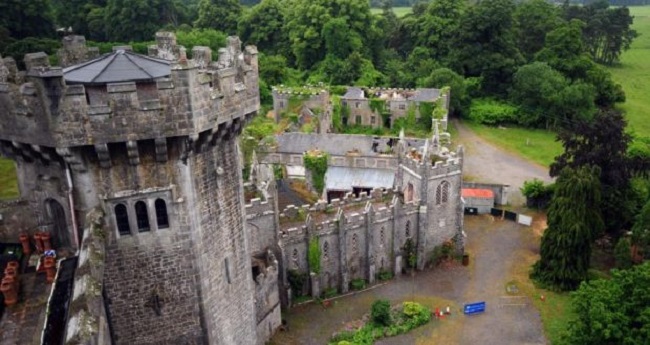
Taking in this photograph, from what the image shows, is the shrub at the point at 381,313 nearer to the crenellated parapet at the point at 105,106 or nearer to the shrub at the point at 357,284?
the shrub at the point at 357,284

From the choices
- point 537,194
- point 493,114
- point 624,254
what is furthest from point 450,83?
point 624,254

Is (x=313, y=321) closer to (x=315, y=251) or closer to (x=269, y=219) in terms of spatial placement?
(x=315, y=251)

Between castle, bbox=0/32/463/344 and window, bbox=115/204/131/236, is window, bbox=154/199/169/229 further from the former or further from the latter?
window, bbox=115/204/131/236

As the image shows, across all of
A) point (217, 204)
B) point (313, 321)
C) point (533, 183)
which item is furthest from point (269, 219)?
point (533, 183)

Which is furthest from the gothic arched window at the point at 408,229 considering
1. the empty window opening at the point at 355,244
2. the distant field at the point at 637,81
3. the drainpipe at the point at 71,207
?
the distant field at the point at 637,81

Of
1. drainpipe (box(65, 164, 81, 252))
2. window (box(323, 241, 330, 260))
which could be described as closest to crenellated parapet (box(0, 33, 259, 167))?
drainpipe (box(65, 164, 81, 252))

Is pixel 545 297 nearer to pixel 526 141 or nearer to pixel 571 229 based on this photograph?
pixel 571 229
